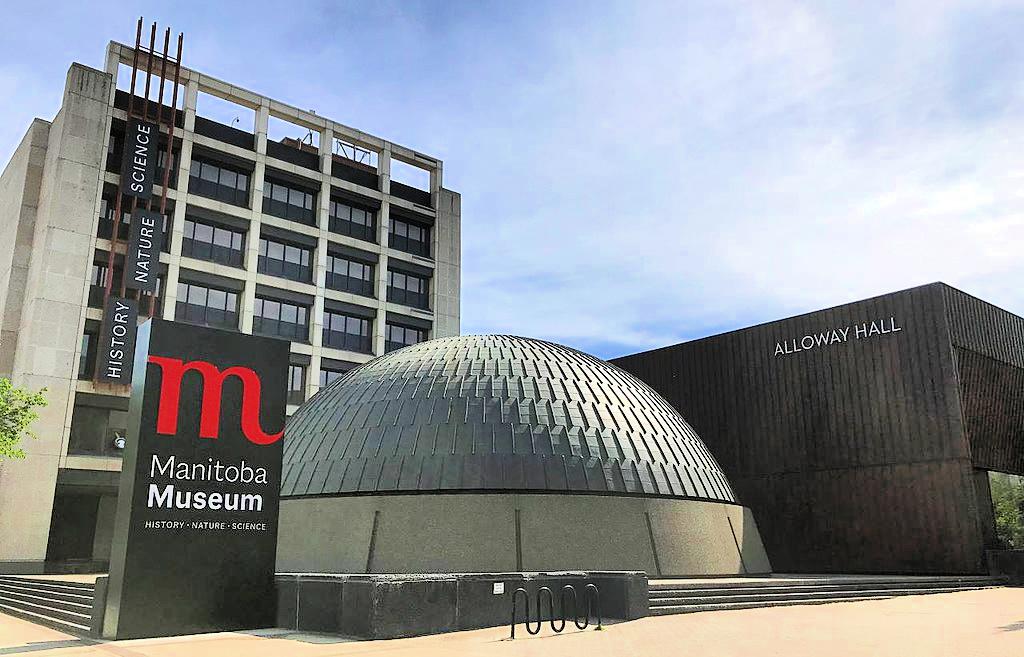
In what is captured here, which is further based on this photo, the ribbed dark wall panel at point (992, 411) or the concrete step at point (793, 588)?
the ribbed dark wall panel at point (992, 411)

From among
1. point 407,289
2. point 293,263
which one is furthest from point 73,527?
point 407,289

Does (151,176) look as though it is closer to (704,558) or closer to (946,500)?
(704,558)

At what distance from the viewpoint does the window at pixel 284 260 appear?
188 feet

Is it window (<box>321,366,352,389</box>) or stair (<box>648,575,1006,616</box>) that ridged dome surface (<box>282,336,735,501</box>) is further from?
window (<box>321,366,352,389</box>)

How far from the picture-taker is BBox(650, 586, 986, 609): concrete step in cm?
2203

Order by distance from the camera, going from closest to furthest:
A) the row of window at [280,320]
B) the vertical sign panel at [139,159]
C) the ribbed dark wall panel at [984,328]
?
the ribbed dark wall panel at [984,328], the vertical sign panel at [139,159], the row of window at [280,320]

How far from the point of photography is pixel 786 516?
139 ft

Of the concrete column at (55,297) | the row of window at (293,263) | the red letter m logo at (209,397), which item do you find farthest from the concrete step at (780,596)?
the row of window at (293,263)

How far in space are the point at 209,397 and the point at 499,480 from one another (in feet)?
40.7

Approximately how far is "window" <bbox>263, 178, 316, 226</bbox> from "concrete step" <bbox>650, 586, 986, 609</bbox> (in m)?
45.2

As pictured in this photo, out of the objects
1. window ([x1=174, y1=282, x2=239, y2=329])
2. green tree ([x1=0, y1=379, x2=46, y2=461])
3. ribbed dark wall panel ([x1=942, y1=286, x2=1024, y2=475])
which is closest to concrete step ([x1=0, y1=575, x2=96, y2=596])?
green tree ([x1=0, y1=379, x2=46, y2=461])

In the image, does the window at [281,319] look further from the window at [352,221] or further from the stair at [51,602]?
the stair at [51,602]

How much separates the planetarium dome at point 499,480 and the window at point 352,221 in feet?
100

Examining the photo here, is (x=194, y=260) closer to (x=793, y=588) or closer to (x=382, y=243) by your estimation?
(x=382, y=243)
